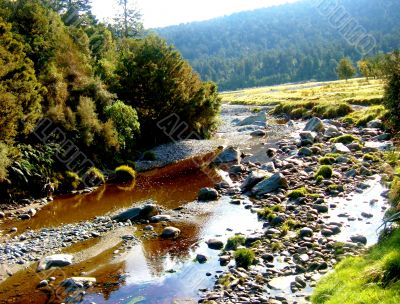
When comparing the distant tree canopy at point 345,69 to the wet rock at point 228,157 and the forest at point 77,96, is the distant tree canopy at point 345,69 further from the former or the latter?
the wet rock at point 228,157

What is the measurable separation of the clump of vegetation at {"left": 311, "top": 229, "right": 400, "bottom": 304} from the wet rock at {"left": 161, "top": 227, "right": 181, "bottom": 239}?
8.68 meters

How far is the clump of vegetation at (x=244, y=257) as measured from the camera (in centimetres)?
1543

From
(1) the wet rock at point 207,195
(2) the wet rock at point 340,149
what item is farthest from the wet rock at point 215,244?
(2) the wet rock at point 340,149

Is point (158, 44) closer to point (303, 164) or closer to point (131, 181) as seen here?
point (131, 181)

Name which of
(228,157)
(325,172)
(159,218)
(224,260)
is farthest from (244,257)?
(228,157)

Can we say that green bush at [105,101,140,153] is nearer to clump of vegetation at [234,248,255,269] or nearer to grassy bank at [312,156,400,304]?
clump of vegetation at [234,248,255,269]

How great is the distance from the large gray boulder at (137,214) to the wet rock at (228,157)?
14.6 metres

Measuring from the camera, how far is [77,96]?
36938mm

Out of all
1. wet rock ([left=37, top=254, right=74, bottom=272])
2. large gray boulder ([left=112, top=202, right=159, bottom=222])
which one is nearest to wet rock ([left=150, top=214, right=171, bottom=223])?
large gray boulder ([left=112, top=202, right=159, bottom=222])

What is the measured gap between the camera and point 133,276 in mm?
15844

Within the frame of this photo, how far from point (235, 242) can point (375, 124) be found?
3027 cm

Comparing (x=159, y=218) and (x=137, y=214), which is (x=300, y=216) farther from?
(x=137, y=214)

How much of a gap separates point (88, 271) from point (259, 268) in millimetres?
7097

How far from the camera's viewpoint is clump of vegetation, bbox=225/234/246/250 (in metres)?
17.4
